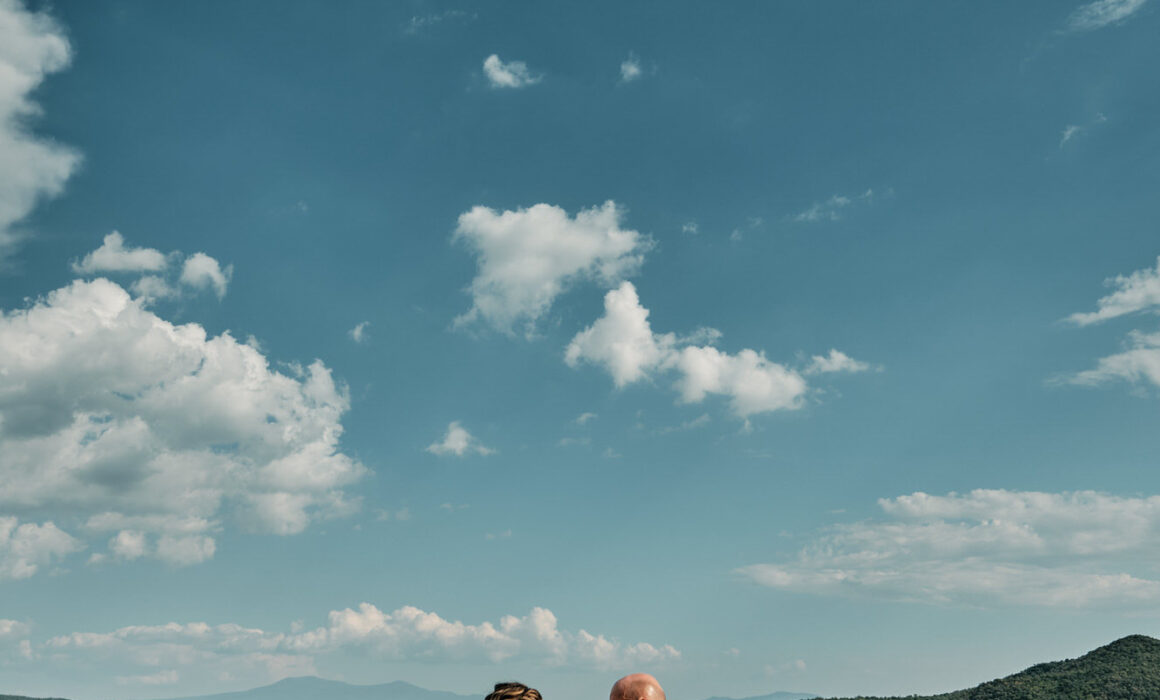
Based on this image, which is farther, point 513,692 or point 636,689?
point 636,689

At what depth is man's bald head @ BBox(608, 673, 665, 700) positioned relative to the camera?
960cm

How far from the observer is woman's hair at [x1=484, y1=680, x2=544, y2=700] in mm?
8495

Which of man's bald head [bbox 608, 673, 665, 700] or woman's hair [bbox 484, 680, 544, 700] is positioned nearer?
woman's hair [bbox 484, 680, 544, 700]

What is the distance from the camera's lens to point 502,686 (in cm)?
871

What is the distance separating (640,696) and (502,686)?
180 cm

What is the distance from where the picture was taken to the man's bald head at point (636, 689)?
9.60 meters

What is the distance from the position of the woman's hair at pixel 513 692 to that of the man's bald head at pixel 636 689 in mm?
1360

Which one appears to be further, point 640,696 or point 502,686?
point 640,696

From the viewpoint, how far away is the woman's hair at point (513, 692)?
8.49 metres

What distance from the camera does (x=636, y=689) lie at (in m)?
9.66

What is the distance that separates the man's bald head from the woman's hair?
53.5 inches

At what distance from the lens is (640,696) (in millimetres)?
9609

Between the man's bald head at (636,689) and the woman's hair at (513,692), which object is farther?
the man's bald head at (636,689)

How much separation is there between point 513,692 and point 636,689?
1.75 metres
